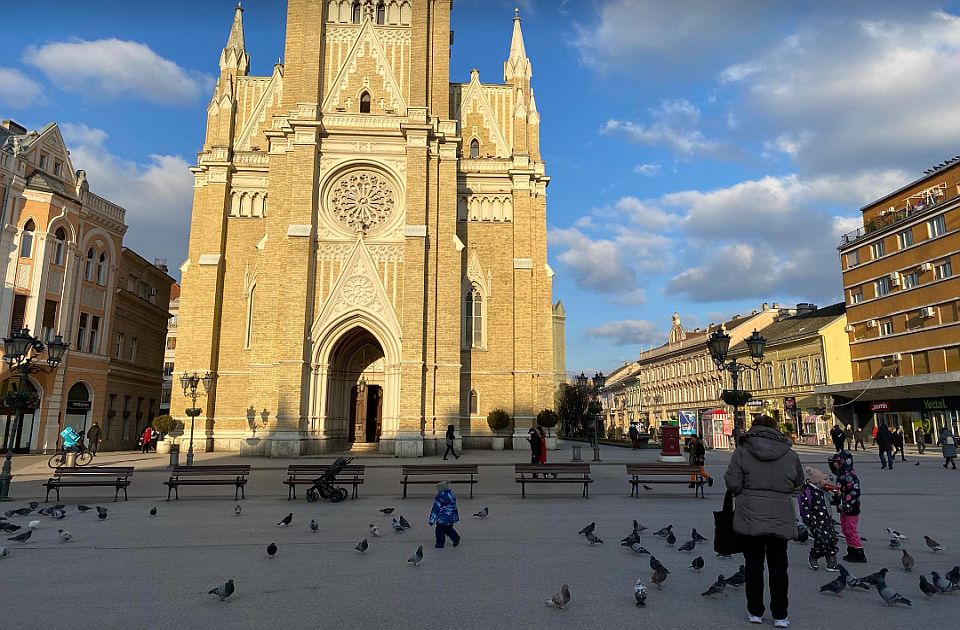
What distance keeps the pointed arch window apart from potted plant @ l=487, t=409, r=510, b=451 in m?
25.5

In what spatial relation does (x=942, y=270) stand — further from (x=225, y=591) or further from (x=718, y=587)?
(x=225, y=591)

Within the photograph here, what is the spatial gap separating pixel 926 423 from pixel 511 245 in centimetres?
2793

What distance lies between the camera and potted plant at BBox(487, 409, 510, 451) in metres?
33.3

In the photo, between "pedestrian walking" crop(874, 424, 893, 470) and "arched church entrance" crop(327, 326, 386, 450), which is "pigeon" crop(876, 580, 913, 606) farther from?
"arched church entrance" crop(327, 326, 386, 450)

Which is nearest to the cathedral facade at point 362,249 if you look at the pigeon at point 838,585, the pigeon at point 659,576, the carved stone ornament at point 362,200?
the carved stone ornament at point 362,200

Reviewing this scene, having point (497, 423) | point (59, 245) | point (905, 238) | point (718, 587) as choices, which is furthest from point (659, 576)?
point (905, 238)

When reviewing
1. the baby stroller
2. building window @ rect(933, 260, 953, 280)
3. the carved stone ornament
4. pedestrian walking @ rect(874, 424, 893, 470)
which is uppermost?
the carved stone ornament

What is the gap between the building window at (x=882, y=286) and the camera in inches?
1663

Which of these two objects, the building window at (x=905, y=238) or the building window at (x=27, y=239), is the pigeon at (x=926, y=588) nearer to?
the building window at (x=27, y=239)

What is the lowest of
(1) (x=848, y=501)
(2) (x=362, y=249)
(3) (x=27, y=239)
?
(1) (x=848, y=501)

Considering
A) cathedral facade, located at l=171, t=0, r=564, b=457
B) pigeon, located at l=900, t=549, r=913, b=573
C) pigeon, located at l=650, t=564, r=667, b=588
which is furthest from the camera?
cathedral facade, located at l=171, t=0, r=564, b=457

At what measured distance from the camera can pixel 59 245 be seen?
34.8m

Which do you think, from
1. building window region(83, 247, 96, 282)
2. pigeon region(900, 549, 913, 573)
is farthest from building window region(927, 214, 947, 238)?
building window region(83, 247, 96, 282)

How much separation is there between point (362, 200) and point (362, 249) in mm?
2954
